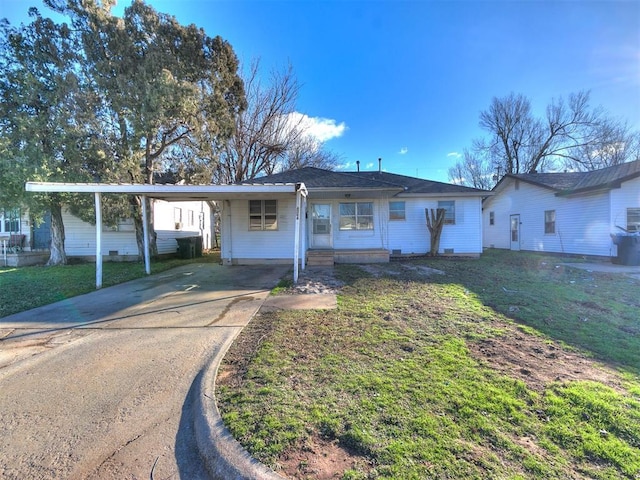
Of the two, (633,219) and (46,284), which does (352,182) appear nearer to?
(46,284)

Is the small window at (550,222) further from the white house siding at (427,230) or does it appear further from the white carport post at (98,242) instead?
the white carport post at (98,242)

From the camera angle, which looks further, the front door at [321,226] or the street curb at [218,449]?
the front door at [321,226]

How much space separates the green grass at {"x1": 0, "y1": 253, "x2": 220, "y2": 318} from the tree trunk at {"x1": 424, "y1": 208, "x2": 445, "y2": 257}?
1076cm

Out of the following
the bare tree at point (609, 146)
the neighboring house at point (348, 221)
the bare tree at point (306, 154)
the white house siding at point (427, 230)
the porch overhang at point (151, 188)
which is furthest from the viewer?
the bare tree at point (609, 146)

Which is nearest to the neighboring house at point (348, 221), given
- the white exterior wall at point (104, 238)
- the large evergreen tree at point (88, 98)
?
the large evergreen tree at point (88, 98)

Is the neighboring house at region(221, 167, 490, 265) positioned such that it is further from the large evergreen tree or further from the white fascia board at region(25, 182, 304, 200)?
the large evergreen tree

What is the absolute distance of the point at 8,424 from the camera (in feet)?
8.23

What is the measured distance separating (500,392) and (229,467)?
7.83ft

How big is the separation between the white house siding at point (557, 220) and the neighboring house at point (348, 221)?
4721mm

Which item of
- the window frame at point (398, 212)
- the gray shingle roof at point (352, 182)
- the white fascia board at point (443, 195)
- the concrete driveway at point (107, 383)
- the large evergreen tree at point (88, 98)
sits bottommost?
the concrete driveway at point (107, 383)

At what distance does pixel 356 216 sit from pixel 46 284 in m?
10.4

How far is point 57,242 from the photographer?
12625 mm

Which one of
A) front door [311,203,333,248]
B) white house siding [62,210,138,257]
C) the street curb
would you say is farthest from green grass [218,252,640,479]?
white house siding [62,210,138,257]

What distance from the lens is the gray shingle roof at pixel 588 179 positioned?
12.0 meters
